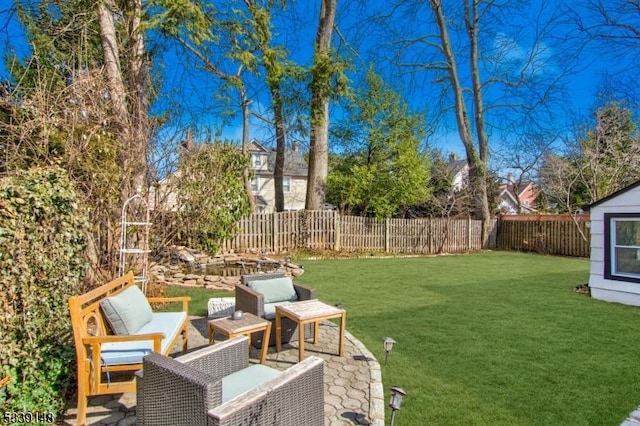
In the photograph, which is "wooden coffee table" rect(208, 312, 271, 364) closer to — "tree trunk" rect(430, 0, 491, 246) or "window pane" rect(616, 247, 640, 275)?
"window pane" rect(616, 247, 640, 275)

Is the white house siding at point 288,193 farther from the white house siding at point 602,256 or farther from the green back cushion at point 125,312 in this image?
the green back cushion at point 125,312

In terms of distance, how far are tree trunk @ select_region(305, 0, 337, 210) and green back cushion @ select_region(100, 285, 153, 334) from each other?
1013 cm

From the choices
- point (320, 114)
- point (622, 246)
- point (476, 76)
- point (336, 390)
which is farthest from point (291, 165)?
point (336, 390)

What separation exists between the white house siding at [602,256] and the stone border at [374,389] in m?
5.50

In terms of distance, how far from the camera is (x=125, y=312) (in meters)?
3.20

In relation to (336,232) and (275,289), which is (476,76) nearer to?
(336,232)

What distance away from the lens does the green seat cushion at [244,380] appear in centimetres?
238

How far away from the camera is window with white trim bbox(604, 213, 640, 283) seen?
6.77m

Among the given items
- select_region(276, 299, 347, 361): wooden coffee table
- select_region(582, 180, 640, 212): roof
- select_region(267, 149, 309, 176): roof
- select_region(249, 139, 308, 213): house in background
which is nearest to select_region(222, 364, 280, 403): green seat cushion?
select_region(276, 299, 347, 361): wooden coffee table

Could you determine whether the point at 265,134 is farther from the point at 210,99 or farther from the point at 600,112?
the point at 600,112

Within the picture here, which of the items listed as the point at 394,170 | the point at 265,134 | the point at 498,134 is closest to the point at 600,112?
the point at 498,134

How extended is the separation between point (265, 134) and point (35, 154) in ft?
35.0

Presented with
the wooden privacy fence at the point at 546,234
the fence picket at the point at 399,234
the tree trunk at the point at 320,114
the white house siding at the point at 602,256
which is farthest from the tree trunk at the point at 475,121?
the white house siding at the point at 602,256

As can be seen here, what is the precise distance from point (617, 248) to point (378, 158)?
39.9 ft
